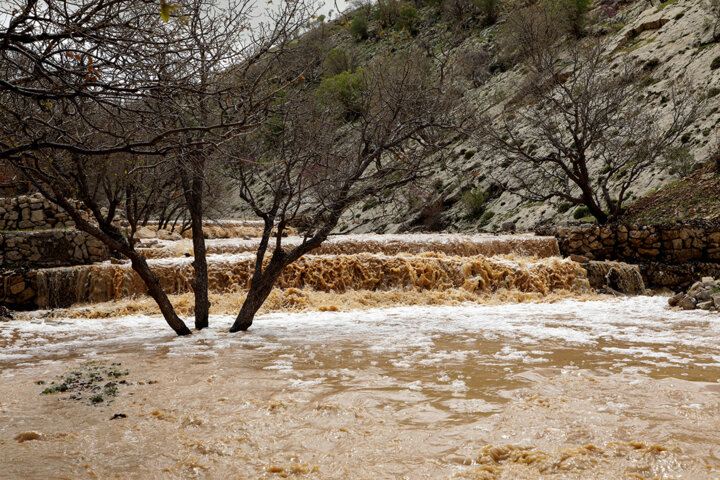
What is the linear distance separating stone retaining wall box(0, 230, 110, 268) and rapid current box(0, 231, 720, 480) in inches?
92.6

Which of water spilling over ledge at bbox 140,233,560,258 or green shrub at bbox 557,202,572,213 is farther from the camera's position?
green shrub at bbox 557,202,572,213

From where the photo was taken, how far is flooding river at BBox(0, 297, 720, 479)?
2631 millimetres

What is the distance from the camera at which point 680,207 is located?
1373cm

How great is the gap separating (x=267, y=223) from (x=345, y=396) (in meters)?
3.72

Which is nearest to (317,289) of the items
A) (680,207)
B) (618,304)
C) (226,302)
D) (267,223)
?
(226,302)

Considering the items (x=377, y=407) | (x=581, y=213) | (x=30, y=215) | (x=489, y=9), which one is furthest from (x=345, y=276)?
(x=489, y=9)

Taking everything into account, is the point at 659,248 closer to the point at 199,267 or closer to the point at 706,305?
the point at 706,305

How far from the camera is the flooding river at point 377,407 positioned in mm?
2631

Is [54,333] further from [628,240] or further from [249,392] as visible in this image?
[628,240]

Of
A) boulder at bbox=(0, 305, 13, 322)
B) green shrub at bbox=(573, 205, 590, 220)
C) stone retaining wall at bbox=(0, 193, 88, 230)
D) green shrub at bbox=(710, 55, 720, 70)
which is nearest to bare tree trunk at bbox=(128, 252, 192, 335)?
boulder at bbox=(0, 305, 13, 322)

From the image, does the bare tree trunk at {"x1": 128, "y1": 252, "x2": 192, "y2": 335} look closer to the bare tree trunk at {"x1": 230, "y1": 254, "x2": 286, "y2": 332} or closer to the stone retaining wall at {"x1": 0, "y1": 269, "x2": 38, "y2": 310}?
the bare tree trunk at {"x1": 230, "y1": 254, "x2": 286, "y2": 332}

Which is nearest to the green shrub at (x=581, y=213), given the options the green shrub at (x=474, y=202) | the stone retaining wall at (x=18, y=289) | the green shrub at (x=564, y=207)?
the green shrub at (x=564, y=207)

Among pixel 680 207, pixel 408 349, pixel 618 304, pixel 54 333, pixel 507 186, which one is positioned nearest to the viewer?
pixel 408 349

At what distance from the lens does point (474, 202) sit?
20656mm
